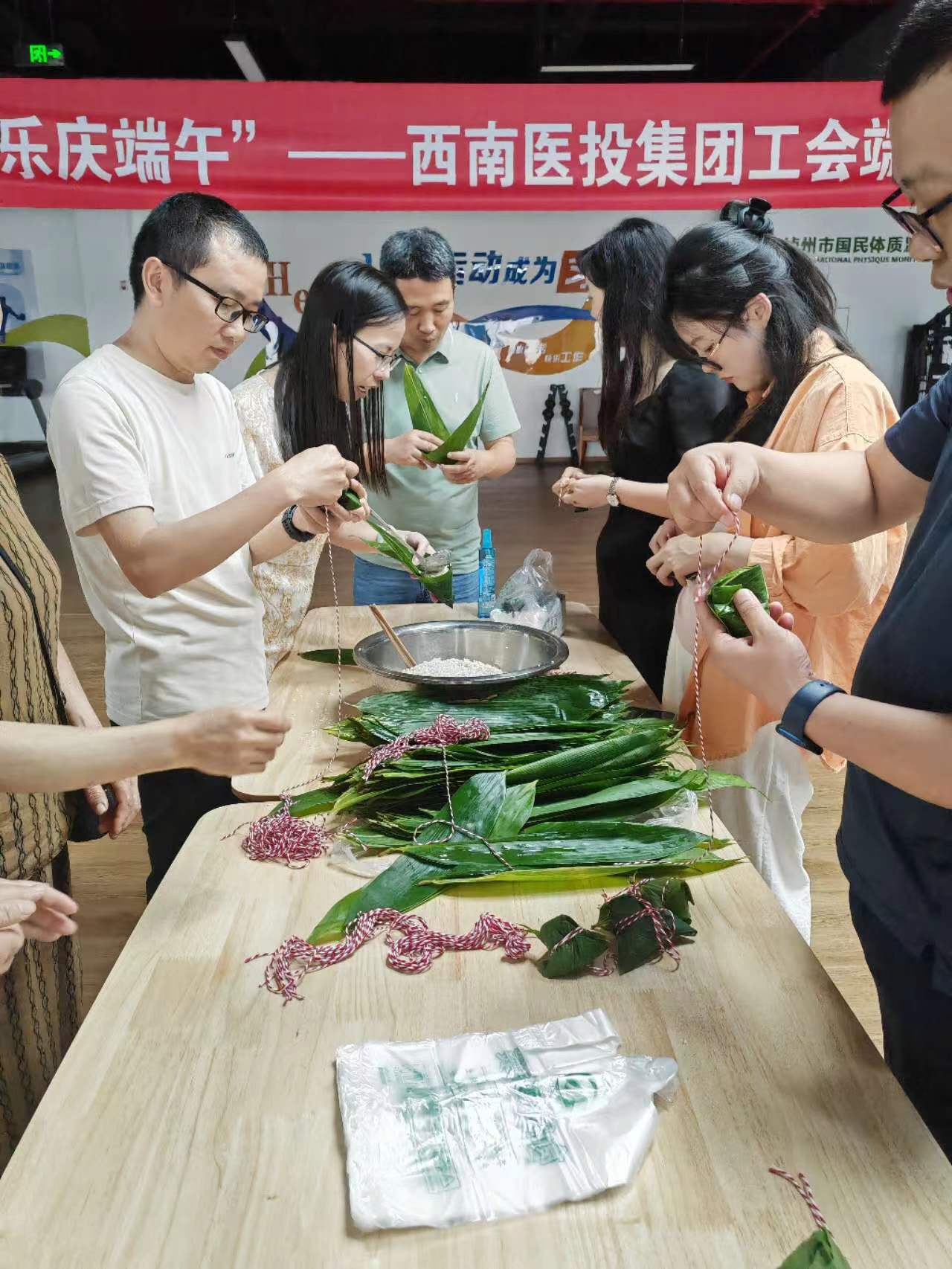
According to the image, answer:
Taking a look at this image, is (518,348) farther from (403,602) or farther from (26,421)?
(403,602)

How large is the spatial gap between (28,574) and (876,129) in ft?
13.6

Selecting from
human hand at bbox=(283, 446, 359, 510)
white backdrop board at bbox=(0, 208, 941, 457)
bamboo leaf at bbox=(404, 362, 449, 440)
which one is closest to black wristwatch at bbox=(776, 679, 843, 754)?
human hand at bbox=(283, 446, 359, 510)

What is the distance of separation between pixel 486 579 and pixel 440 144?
2.60 m

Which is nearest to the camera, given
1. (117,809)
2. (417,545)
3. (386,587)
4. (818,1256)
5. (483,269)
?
(818,1256)

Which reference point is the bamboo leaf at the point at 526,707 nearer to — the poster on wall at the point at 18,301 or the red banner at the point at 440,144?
the red banner at the point at 440,144

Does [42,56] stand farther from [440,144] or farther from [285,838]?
[285,838]

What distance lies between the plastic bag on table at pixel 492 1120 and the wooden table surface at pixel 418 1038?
0.02 metres

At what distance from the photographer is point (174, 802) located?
1.81 m

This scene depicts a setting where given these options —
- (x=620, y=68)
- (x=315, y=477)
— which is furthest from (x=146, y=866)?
(x=620, y=68)

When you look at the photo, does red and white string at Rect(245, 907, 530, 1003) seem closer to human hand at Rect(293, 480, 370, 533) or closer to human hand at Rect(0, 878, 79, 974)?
human hand at Rect(0, 878, 79, 974)

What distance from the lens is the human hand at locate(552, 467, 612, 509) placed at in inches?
86.1

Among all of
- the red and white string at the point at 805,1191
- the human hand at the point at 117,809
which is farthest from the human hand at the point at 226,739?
the red and white string at the point at 805,1191

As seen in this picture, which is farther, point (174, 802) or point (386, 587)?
point (386, 587)

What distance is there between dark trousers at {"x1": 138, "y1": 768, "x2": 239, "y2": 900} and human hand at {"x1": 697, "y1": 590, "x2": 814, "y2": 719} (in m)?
1.11
